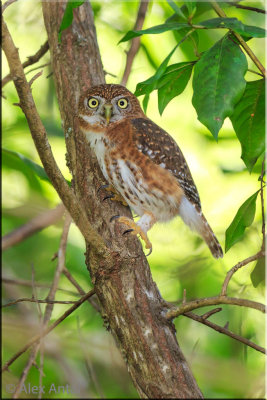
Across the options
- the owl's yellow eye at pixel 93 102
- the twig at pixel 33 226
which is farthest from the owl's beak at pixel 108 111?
the twig at pixel 33 226

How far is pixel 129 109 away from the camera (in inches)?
143

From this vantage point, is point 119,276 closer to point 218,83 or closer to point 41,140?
point 41,140

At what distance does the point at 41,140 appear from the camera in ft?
6.43

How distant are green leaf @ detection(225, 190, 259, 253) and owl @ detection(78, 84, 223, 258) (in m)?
0.91

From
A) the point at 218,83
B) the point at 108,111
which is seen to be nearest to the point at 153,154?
the point at 108,111

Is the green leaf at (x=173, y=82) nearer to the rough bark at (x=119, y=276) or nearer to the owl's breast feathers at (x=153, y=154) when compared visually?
the rough bark at (x=119, y=276)

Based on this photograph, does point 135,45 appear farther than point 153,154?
Yes

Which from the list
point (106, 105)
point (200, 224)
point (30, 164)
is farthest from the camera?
point (200, 224)

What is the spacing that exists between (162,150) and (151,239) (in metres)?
0.98

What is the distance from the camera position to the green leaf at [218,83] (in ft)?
6.33

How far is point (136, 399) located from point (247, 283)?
108cm

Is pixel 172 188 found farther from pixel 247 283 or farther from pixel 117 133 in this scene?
pixel 247 283

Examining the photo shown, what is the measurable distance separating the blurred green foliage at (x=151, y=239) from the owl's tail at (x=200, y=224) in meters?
0.18

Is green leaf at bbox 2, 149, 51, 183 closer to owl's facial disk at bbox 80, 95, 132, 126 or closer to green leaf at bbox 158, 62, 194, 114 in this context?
owl's facial disk at bbox 80, 95, 132, 126
